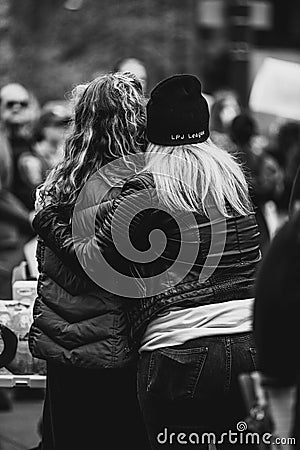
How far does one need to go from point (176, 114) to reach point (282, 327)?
1259mm

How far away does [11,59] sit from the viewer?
18.4m

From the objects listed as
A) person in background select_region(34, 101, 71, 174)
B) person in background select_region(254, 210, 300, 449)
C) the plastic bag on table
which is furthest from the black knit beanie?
person in background select_region(34, 101, 71, 174)

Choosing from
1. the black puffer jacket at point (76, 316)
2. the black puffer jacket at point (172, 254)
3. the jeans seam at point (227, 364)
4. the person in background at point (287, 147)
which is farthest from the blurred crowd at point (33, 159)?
the jeans seam at point (227, 364)

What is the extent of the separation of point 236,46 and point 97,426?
1493 cm

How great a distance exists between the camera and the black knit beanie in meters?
4.35

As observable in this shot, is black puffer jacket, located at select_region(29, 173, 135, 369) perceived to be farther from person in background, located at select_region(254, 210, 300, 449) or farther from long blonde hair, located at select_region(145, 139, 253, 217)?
person in background, located at select_region(254, 210, 300, 449)

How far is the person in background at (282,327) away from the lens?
3.34m

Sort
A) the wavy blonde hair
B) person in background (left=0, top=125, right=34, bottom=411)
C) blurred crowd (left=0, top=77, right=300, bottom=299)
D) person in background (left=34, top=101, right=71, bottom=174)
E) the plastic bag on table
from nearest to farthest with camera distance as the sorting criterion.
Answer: the wavy blonde hair, the plastic bag on table, person in background (left=0, top=125, right=34, bottom=411), blurred crowd (left=0, top=77, right=300, bottom=299), person in background (left=34, top=101, right=71, bottom=174)

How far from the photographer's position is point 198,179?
4.29 m

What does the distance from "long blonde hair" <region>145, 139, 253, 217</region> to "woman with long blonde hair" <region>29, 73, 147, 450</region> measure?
0.77 feet

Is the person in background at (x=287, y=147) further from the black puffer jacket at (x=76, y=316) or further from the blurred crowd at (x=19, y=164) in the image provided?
the black puffer jacket at (x=76, y=316)

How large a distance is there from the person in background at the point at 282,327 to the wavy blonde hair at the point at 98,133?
1293 mm

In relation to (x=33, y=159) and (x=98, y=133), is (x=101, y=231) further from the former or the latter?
(x=33, y=159)

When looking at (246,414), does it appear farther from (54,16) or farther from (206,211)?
(54,16)
